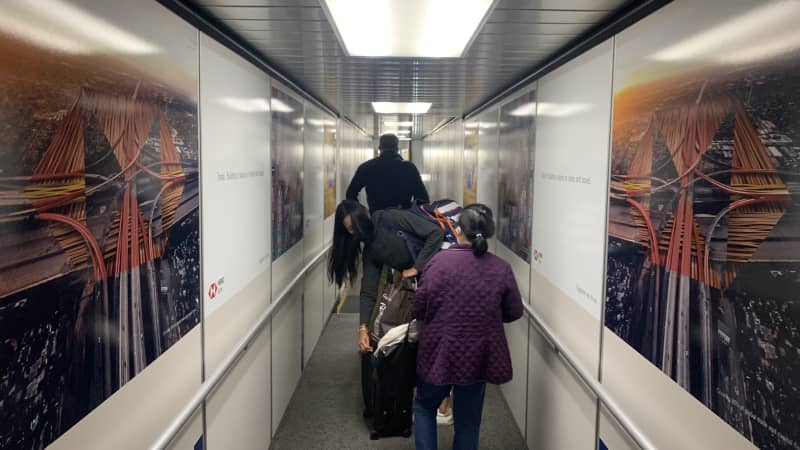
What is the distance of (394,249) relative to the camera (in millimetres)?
3301

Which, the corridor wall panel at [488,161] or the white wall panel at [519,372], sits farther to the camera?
the corridor wall panel at [488,161]

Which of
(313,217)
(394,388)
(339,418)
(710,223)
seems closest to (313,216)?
(313,217)

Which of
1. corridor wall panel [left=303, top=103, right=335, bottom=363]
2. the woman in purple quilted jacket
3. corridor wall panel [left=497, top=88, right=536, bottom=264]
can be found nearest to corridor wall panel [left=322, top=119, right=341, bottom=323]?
corridor wall panel [left=303, top=103, right=335, bottom=363]

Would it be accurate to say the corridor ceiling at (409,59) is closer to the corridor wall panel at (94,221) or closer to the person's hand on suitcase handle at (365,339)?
the corridor wall panel at (94,221)

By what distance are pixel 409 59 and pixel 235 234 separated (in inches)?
61.4

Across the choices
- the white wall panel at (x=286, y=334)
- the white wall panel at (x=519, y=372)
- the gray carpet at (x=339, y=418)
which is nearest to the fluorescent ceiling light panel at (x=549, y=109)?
the white wall panel at (x=519, y=372)

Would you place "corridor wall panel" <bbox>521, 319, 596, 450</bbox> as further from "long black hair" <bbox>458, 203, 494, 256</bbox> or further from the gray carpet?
"long black hair" <bbox>458, 203, 494, 256</bbox>

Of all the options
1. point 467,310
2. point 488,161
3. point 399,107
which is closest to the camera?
point 467,310

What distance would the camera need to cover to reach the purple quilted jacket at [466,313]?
2.58 metres

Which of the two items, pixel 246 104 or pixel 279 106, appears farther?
pixel 279 106

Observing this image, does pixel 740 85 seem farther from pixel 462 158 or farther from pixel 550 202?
pixel 462 158

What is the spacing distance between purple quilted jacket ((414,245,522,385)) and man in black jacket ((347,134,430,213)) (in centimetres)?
208

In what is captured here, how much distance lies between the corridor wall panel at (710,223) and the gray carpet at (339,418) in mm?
1824

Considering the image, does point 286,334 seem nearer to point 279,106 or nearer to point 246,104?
point 279,106
